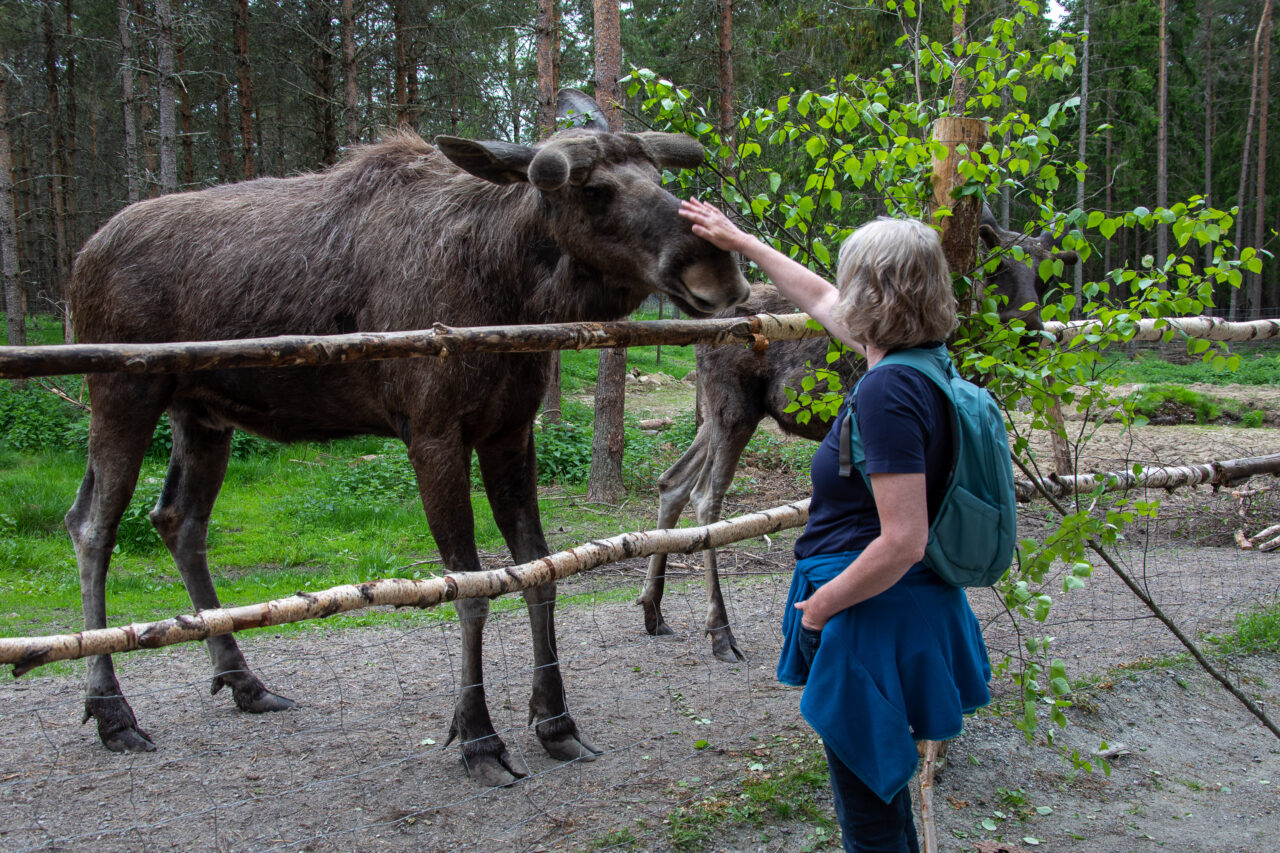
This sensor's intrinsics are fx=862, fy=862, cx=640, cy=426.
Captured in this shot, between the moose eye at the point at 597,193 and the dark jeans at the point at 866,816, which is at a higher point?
the moose eye at the point at 597,193

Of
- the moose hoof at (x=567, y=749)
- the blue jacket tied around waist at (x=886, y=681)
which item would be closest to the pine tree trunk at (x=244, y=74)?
the moose hoof at (x=567, y=749)

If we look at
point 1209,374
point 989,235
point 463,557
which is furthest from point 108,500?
point 1209,374

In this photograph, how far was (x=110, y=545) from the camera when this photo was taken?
4277mm

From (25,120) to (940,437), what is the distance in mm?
31660

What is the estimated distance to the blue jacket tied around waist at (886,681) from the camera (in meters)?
2.09

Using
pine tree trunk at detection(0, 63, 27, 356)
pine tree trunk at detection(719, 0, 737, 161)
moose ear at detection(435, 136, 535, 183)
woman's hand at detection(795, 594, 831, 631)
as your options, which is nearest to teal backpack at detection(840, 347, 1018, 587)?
woman's hand at detection(795, 594, 831, 631)

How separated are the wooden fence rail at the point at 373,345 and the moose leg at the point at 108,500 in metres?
1.31

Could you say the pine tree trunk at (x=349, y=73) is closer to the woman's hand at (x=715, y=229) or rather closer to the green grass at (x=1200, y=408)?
the woman's hand at (x=715, y=229)

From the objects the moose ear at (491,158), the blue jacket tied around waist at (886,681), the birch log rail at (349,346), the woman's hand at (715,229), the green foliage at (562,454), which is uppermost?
the moose ear at (491,158)

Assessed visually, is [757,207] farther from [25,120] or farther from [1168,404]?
[25,120]

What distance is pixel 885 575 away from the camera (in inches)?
78.9

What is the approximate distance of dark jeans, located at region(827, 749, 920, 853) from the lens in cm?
225

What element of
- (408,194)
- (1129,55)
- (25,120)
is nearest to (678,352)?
(1129,55)

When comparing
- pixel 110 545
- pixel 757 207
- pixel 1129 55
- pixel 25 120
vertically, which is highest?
pixel 1129 55
